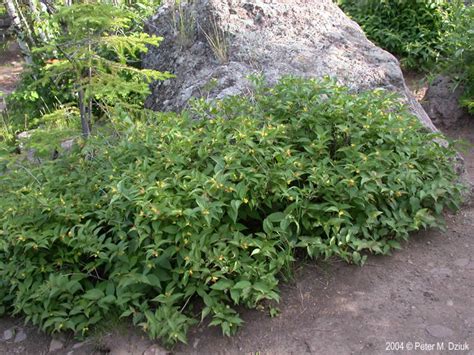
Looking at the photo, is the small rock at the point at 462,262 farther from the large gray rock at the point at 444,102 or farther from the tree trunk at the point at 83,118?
the large gray rock at the point at 444,102

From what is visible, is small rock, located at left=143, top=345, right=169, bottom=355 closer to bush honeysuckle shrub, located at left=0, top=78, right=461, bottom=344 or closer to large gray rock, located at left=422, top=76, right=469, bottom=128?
bush honeysuckle shrub, located at left=0, top=78, right=461, bottom=344

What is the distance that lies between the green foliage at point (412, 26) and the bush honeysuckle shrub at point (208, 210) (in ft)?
12.5

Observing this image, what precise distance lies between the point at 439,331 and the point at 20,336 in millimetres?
2575

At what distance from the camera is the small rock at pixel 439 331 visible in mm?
3020

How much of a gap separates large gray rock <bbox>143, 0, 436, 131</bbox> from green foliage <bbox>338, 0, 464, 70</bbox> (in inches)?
71.4

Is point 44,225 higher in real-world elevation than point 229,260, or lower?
lower

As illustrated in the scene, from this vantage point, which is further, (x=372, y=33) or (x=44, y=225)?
(x=372, y=33)

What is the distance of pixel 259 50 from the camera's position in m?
5.54

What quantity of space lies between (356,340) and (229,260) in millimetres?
848

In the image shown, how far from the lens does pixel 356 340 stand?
305 centimetres

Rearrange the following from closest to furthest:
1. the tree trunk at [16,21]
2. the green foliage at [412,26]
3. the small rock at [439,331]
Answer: the small rock at [439,331], the tree trunk at [16,21], the green foliage at [412,26]

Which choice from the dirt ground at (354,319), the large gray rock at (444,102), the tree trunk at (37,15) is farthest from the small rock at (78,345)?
the large gray rock at (444,102)

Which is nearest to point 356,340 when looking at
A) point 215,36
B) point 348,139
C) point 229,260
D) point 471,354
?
point 471,354

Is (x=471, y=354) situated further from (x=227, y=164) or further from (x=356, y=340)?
(x=227, y=164)
